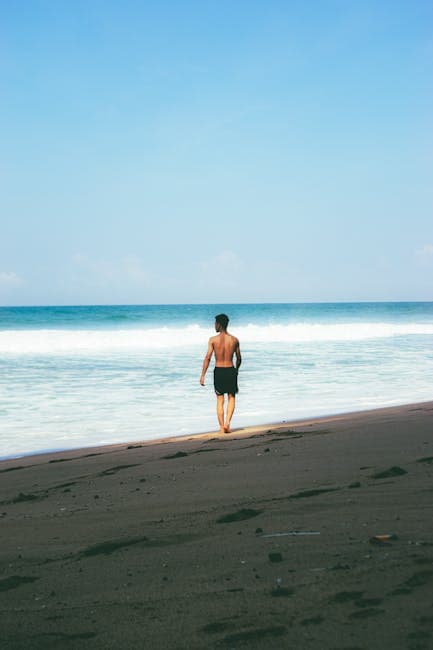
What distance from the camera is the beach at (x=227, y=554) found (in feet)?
8.08

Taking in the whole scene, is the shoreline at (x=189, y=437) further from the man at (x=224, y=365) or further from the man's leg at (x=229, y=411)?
the man at (x=224, y=365)

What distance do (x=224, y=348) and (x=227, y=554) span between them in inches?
255

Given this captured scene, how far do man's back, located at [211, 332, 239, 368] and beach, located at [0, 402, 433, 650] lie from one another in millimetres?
3474

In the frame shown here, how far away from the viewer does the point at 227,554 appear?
130 inches

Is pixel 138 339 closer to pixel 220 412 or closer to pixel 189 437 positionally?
pixel 220 412

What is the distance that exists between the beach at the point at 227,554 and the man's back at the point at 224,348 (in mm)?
3474

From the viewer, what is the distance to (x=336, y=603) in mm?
2572

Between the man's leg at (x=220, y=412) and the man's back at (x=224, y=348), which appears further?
the man's back at (x=224, y=348)

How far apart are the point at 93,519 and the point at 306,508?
1.40 metres

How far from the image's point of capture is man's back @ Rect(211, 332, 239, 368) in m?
9.75

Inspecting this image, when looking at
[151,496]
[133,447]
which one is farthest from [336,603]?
[133,447]

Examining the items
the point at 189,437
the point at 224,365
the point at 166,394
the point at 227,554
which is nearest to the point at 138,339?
the point at 166,394

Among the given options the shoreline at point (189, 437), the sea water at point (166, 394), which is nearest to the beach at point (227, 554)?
the shoreline at point (189, 437)

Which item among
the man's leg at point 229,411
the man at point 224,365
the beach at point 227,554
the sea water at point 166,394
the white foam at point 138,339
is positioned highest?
the man at point 224,365
